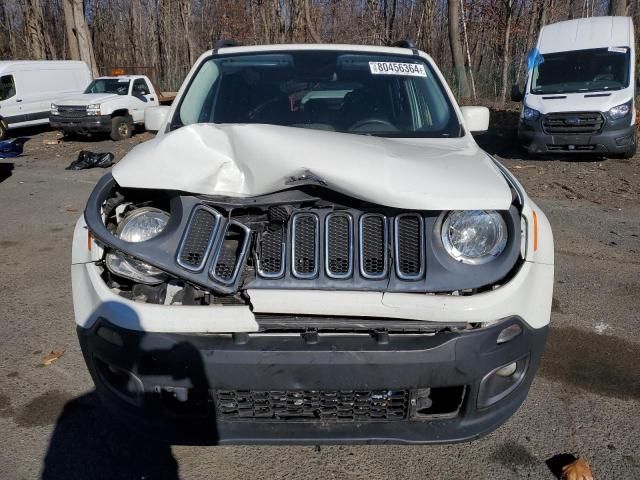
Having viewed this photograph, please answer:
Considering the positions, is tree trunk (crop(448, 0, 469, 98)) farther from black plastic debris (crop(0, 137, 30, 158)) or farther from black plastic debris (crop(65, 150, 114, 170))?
black plastic debris (crop(0, 137, 30, 158))

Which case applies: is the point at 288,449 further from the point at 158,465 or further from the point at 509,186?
the point at 509,186

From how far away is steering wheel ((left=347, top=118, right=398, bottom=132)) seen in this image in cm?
346

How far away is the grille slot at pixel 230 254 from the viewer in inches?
87.1

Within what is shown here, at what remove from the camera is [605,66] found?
36.6 feet

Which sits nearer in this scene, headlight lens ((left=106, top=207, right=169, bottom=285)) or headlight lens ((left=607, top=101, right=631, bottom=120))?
headlight lens ((left=106, top=207, right=169, bottom=285))

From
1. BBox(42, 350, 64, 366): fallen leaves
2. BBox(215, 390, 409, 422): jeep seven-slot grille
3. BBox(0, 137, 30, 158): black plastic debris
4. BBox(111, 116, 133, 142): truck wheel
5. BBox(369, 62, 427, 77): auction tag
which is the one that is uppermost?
BBox(369, 62, 427, 77): auction tag

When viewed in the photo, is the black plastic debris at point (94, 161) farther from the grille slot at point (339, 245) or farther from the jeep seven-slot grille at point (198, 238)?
the grille slot at point (339, 245)

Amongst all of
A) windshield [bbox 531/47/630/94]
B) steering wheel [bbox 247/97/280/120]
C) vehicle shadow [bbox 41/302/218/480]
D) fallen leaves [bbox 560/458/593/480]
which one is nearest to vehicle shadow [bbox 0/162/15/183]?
steering wheel [bbox 247/97/280/120]

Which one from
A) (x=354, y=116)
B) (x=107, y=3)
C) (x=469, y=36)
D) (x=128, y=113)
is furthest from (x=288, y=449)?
(x=107, y=3)

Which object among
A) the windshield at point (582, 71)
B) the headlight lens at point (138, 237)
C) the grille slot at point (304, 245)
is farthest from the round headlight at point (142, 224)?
the windshield at point (582, 71)

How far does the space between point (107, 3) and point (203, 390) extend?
4168cm

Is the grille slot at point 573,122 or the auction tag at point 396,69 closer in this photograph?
the auction tag at point 396,69

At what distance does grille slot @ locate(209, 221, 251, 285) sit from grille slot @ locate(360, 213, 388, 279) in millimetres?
470

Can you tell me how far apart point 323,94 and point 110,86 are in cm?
1508
